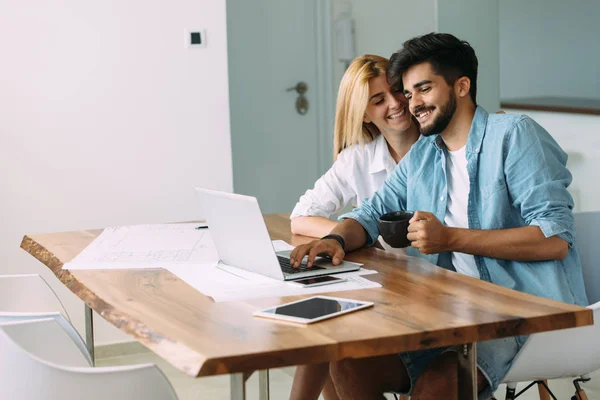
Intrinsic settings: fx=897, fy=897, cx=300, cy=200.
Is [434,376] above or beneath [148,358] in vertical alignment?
above

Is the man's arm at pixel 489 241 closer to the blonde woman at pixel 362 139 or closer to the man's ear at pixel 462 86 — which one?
the man's ear at pixel 462 86

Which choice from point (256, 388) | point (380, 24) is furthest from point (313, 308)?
point (380, 24)

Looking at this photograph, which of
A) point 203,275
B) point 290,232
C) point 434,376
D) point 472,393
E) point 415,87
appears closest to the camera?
point 472,393

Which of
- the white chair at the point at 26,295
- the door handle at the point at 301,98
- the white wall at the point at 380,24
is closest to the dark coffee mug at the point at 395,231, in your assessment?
the white chair at the point at 26,295

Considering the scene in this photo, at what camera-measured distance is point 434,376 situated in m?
1.87

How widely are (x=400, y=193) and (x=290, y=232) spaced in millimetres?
341

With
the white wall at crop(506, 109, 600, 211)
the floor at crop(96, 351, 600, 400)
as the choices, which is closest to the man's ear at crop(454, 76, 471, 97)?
the floor at crop(96, 351, 600, 400)

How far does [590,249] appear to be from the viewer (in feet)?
7.72

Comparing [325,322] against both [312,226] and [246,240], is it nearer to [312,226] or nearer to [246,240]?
[246,240]

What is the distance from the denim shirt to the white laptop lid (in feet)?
1.49

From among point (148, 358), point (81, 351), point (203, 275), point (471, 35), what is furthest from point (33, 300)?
point (471, 35)

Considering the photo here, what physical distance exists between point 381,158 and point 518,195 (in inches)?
29.9

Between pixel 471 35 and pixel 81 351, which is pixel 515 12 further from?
pixel 81 351

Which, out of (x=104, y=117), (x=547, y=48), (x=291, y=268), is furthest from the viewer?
(x=547, y=48)
